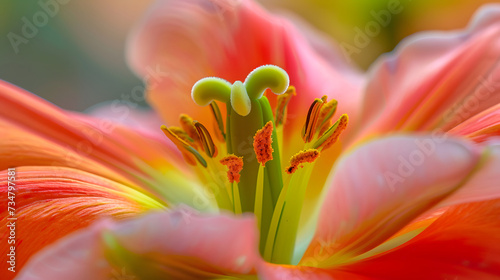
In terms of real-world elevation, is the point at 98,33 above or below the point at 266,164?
above

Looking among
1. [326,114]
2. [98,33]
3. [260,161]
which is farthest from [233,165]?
[98,33]

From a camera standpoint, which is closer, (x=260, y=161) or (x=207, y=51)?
(x=260, y=161)

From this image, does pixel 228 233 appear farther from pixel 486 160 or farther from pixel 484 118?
pixel 484 118

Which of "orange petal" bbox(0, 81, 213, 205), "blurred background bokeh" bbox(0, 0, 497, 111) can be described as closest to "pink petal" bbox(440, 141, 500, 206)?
"orange petal" bbox(0, 81, 213, 205)

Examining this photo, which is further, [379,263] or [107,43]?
[107,43]

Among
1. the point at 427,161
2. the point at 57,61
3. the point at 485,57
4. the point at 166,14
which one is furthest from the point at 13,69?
the point at 427,161

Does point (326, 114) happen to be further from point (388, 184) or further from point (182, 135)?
point (388, 184)

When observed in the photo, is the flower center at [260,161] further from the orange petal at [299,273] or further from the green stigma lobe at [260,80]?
the orange petal at [299,273]

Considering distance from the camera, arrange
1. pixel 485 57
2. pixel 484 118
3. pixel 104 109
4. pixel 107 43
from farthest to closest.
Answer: pixel 107 43 → pixel 104 109 → pixel 485 57 → pixel 484 118
